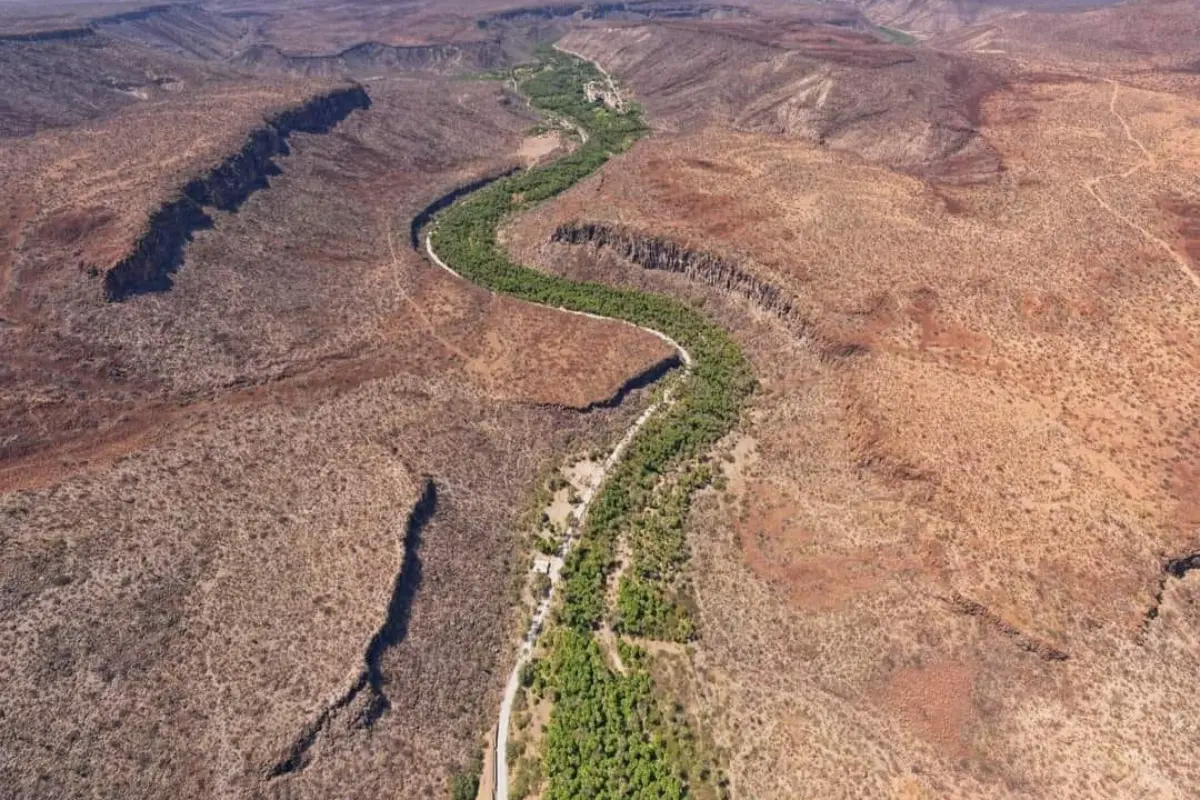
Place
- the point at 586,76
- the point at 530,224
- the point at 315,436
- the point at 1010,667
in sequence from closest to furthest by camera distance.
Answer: the point at 1010,667, the point at 315,436, the point at 530,224, the point at 586,76

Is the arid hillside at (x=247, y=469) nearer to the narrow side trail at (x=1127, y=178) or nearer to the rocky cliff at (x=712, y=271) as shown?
the rocky cliff at (x=712, y=271)

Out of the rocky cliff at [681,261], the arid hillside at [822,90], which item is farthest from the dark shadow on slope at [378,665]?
the arid hillside at [822,90]

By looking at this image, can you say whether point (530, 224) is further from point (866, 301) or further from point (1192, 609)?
point (1192, 609)

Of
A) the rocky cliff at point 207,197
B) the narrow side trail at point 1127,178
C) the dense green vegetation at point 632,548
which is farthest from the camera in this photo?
the narrow side trail at point 1127,178

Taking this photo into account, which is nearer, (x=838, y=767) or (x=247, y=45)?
(x=838, y=767)

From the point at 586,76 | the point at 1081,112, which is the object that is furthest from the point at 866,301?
the point at 586,76
